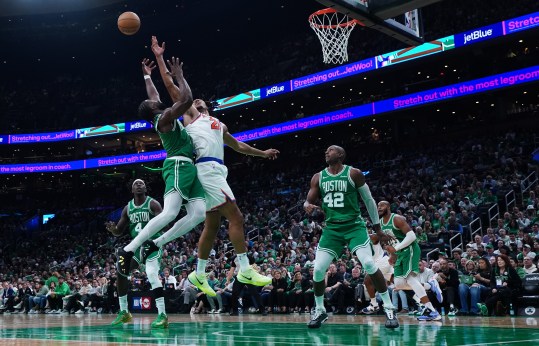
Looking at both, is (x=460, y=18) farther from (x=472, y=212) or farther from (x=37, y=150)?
(x=37, y=150)

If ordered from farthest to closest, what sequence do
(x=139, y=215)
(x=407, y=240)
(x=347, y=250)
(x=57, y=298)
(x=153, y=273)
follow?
(x=57, y=298) < (x=347, y=250) < (x=407, y=240) < (x=139, y=215) < (x=153, y=273)

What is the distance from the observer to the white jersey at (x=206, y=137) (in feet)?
Result: 22.9

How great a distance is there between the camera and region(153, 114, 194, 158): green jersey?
22.7ft

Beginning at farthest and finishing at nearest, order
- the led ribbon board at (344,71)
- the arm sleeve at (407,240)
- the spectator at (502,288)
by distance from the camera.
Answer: the led ribbon board at (344,71), the spectator at (502,288), the arm sleeve at (407,240)

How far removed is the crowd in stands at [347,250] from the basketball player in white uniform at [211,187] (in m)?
6.65

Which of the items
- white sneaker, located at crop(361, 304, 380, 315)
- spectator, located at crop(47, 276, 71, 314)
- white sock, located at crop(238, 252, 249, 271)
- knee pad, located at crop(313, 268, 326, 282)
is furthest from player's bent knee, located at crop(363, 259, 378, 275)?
spectator, located at crop(47, 276, 71, 314)

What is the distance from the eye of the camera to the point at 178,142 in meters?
6.97

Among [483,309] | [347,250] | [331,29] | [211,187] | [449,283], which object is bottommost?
[483,309]

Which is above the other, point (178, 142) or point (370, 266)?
point (178, 142)

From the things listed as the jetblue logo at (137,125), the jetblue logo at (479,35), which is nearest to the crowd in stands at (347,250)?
Result: the jetblue logo at (479,35)

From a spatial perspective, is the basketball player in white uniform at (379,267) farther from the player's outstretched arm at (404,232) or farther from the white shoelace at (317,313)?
the white shoelace at (317,313)

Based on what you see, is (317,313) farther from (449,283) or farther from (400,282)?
(449,283)

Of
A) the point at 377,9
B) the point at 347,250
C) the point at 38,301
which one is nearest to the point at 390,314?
the point at 377,9

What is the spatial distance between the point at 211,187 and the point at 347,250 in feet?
35.9
